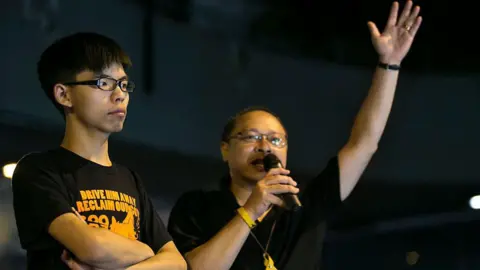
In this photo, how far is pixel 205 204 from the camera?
1999 mm

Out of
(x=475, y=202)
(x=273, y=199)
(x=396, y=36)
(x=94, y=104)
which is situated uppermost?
(x=396, y=36)

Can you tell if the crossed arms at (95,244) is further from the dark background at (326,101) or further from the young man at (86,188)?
the dark background at (326,101)

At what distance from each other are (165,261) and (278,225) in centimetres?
51

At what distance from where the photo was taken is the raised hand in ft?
6.25

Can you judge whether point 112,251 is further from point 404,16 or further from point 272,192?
point 404,16

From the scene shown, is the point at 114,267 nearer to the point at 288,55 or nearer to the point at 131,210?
the point at 131,210

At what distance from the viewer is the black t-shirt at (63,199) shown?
1415 mm

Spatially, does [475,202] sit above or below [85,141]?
below

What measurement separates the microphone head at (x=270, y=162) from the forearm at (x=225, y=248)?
0.16 meters

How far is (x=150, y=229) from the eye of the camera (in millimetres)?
1605

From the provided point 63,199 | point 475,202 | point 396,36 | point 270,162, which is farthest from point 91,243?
point 475,202

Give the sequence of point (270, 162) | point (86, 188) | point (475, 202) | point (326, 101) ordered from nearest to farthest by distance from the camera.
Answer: point (86, 188) < point (270, 162) < point (475, 202) < point (326, 101)

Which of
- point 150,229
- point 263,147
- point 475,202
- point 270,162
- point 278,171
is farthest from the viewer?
point 475,202

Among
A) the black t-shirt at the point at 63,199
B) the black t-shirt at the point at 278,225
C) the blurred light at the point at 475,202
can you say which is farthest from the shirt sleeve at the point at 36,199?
the blurred light at the point at 475,202
